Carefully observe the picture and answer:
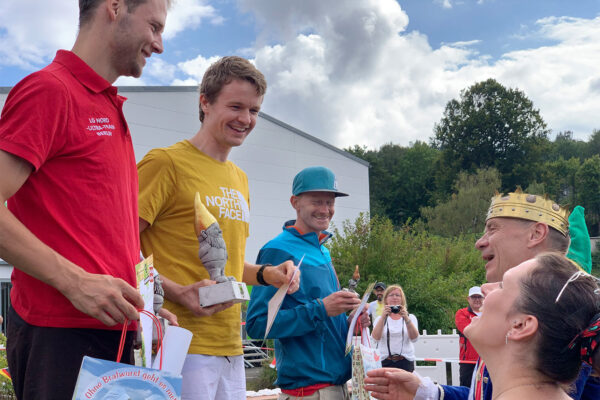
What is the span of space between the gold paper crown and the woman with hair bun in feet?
3.53

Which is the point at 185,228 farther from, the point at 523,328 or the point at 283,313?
the point at 523,328

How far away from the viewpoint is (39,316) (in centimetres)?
217

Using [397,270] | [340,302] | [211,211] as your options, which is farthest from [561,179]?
[211,211]

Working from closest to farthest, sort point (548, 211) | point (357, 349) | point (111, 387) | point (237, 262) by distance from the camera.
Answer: point (111, 387), point (237, 262), point (548, 211), point (357, 349)

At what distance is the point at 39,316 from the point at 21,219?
0.35 m

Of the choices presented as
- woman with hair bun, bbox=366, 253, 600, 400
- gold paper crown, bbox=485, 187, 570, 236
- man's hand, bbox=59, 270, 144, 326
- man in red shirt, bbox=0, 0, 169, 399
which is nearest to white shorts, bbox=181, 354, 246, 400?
man in red shirt, bbox=0, 0, 169, 399

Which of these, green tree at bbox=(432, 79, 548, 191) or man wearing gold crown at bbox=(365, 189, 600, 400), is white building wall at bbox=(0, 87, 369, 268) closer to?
man wearing gold crown at bbox=(365, 189, 600, 400)

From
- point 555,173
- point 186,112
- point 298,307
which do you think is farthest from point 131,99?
point 555,173

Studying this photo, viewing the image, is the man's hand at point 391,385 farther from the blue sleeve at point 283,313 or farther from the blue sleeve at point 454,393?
the blue sleeve at point 283,313

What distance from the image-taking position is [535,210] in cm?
352

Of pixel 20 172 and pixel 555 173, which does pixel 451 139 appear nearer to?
pixel 555 173

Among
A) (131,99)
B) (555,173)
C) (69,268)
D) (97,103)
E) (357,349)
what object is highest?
(555,173)

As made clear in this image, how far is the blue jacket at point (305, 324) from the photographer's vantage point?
164 inches

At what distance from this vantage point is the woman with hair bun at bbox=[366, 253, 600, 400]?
2244 millimetres
